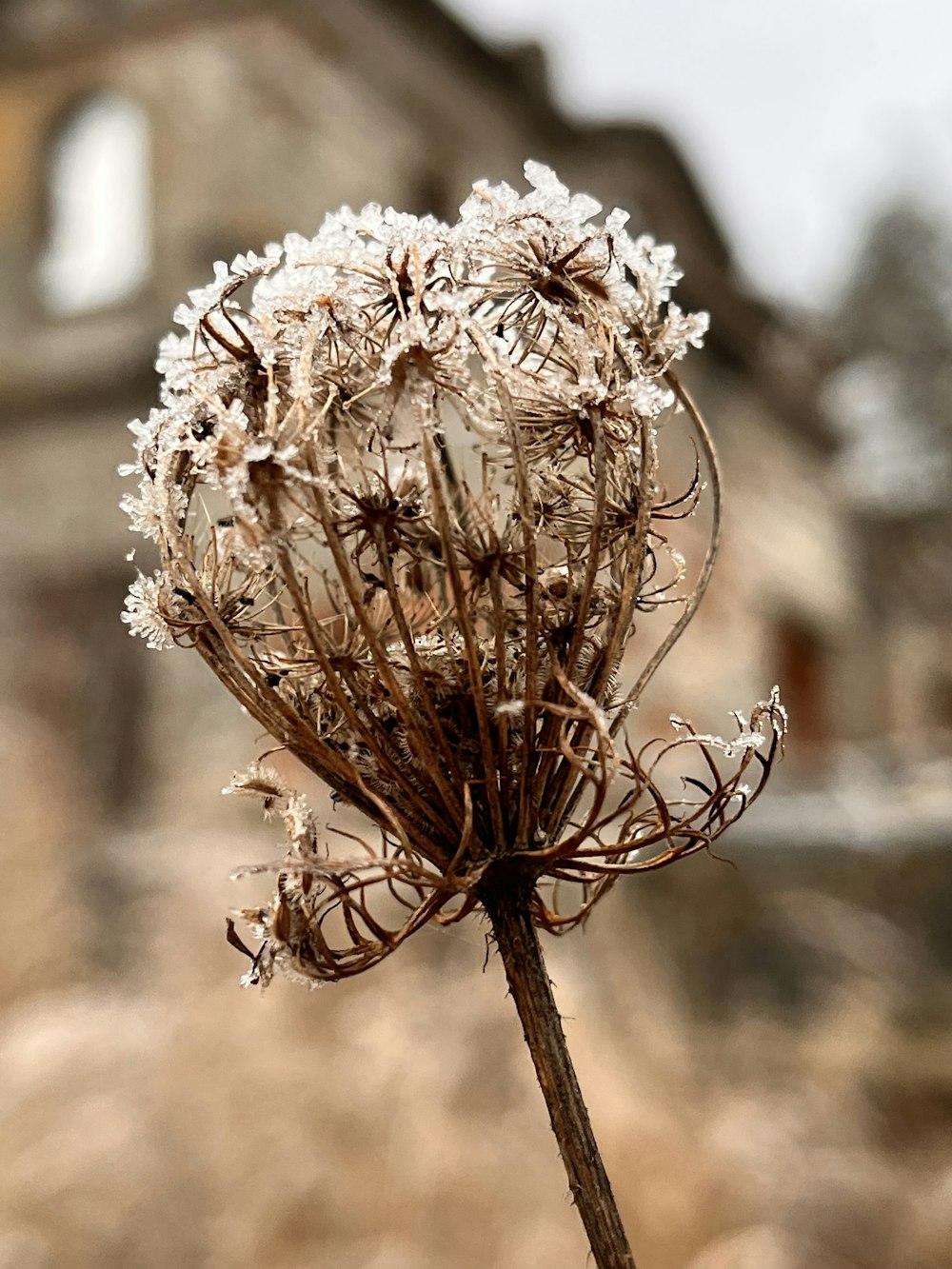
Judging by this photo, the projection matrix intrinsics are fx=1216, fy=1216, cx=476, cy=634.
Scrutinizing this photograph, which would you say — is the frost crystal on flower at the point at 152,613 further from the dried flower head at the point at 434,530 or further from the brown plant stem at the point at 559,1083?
the brown plant stem at the point at 559,1083

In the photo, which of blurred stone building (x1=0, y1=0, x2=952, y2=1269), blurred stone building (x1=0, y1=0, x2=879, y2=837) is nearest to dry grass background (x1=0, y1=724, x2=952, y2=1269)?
blurred stone building (x1=0, y1=0, x2=952, y2=1269)

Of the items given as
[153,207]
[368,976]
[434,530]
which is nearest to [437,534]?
[434,530]

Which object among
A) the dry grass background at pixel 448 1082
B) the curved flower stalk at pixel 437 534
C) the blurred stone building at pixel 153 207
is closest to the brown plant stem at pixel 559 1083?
the curved flower stalk at pixel 437 534

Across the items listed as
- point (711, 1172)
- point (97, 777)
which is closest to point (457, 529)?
point (711, 1172)

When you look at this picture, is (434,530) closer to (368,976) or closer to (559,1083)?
(559,1083)

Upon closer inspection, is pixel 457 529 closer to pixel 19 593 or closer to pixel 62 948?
pixel 62 948
